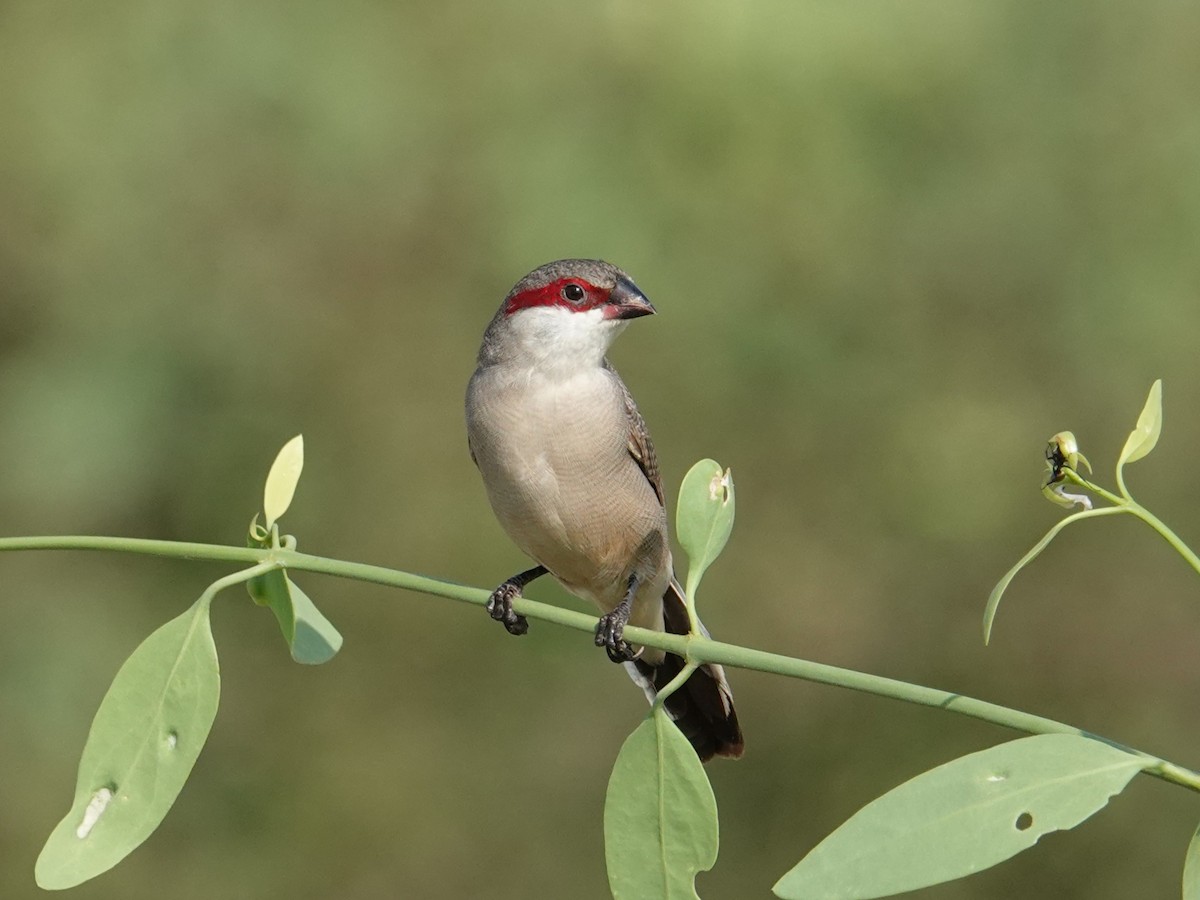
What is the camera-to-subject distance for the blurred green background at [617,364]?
326 inches

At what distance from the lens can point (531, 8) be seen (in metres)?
8.91

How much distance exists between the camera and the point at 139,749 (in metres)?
2.29

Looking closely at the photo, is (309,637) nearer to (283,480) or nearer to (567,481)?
(283,480)

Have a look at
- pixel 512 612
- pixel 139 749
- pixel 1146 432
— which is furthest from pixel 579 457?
pixel 1146 432

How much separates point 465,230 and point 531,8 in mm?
1477

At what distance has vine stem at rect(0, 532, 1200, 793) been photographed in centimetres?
181

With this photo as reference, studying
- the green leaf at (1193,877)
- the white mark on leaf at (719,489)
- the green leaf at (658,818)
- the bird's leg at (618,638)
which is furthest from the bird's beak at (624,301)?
the green leaf at (1193,877)

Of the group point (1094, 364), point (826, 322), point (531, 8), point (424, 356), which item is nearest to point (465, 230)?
point (424, 356)

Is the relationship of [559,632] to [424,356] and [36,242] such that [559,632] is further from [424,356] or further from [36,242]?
[36,242]

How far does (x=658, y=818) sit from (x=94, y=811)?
878 mm

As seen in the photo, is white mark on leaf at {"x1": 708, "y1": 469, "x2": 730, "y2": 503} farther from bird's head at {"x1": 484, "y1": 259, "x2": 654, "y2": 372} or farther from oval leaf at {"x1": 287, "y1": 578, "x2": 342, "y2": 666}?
bird's head at {"x1": 484, "y1": 259, "x2": 654, "y2": 372}

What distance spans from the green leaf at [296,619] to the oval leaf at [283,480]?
115 millimetres

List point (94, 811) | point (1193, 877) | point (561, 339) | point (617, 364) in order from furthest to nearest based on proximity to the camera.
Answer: point (617, 364) → point (561, 339) → point (94, 811) → point (1193, 877)

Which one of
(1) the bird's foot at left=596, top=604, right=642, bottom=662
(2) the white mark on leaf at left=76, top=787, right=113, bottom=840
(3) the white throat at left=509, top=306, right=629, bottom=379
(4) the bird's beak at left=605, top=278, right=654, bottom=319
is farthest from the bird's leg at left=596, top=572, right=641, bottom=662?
(2) the white mark on leaf at left=76, top=787, right=113, bottom=840
